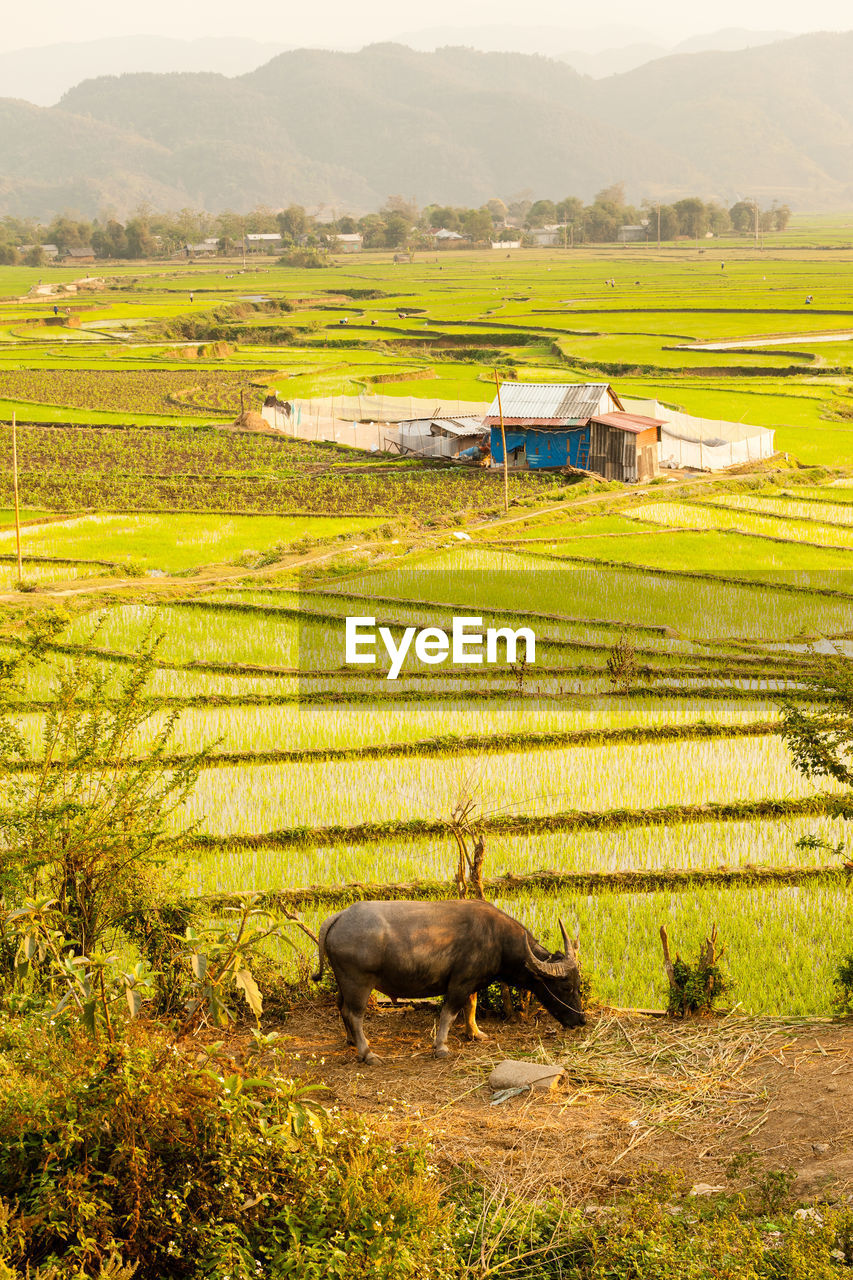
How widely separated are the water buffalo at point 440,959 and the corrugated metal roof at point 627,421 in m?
22.3

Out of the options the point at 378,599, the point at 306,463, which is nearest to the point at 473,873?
the point at 378,599

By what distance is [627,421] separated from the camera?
2850 centimetres

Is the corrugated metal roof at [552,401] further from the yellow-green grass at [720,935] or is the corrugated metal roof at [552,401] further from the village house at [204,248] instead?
the village house at [204,248]

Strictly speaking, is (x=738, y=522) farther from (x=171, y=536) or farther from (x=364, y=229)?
(x=364, y=229)

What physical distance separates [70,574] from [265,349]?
39.9 meters

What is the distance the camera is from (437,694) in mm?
14547

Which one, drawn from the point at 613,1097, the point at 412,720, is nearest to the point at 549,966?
the point at 613,1097

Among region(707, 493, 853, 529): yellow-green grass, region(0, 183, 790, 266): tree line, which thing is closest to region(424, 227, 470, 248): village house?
region(0, 183, 790, 266): tree line

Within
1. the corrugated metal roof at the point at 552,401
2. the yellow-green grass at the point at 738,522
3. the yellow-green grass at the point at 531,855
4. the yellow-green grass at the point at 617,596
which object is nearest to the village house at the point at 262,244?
the corrugated metal roof at the point at 552,401

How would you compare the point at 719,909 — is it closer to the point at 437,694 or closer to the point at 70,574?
the point at 437,694

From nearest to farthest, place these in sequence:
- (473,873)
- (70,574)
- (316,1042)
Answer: (316,1042) < (473,873) < (70,574)

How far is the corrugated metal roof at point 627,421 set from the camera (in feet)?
91.6

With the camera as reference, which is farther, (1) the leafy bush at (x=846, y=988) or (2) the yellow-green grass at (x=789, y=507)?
(2) the yellow-green grass at (x=789, y=507)

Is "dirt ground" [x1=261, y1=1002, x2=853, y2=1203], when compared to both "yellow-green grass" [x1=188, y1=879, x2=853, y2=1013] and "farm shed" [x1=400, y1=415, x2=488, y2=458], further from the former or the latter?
"farm shed" [x1=400, y1=415, x2=488, y2=458]
